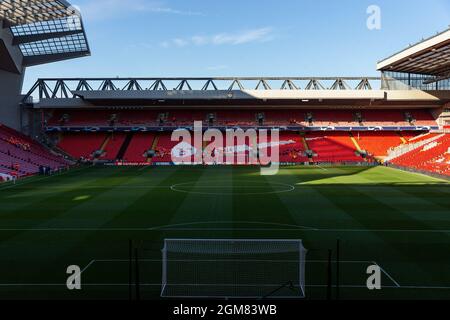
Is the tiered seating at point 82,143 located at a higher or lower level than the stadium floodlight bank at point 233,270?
higher

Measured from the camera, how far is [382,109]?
71.8 m

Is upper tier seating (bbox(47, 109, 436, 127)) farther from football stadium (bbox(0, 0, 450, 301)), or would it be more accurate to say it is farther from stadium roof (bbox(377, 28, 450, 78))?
stadium roof (bbox(377, 28, 450, 78))

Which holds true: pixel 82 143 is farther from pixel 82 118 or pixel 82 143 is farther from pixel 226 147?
pixel 226 147

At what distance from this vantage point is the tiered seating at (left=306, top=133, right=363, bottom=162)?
61.7 metres

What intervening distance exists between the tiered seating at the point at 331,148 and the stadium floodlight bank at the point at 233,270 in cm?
4737

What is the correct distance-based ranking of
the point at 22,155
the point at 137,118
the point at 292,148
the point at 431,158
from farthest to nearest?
the point at 137,118, the point at 292,148, the point at 22,155, the point at 431,158

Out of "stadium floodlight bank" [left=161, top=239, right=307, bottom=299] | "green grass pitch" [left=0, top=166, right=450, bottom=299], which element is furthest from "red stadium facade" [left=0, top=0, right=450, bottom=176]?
"stadium floodlight bank" [left=161, top=239, right=307, bottom=299]

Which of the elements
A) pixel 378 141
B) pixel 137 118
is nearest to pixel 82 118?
pixel 137 118

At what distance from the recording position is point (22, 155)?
5088cm

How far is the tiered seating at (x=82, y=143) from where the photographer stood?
63.5 m

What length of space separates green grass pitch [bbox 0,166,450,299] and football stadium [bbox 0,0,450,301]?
0.32 ft

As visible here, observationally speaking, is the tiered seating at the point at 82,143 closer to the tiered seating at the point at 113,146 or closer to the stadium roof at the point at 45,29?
the tiered seating at the point at 113,146

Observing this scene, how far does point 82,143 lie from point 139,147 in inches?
338

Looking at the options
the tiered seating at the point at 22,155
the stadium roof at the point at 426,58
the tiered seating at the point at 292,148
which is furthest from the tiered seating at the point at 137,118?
the stadium roof at the point at 426,58
